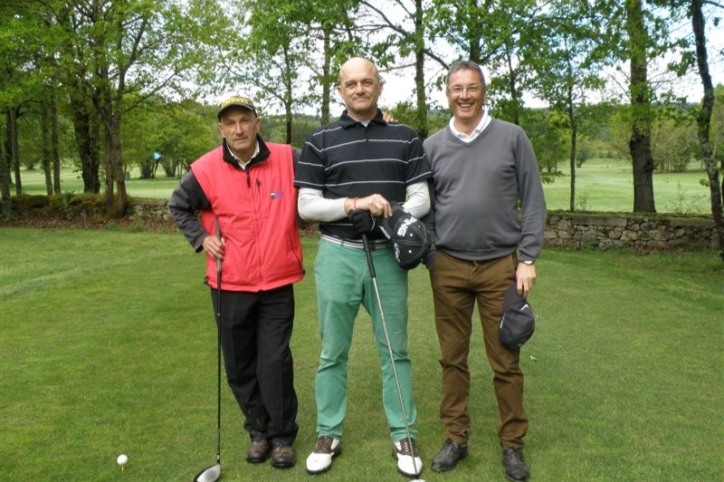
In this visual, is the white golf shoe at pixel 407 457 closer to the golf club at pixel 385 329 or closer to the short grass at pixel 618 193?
the golf club at pixel 385 329

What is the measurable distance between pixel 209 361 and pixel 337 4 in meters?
11.7

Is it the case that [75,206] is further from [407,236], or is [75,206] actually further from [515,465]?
[515,465]

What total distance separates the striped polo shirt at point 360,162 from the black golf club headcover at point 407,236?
21cm

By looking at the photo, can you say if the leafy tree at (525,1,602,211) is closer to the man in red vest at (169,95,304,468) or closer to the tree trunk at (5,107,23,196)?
the man in red vest at (169,95,304,468)

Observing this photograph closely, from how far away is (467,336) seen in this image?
12.1ft

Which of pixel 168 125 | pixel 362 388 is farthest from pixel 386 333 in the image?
pixel 168 125

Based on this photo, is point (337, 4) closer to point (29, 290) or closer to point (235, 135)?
point (29, 290)

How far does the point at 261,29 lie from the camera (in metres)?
15.5

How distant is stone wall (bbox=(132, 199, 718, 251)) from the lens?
14.0m

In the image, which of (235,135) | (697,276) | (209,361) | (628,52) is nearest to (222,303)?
(235,135)

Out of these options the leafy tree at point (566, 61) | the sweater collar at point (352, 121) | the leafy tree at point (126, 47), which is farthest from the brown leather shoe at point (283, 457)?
the leafy tree at point (126, 47)

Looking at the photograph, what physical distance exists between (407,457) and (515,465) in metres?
0.57

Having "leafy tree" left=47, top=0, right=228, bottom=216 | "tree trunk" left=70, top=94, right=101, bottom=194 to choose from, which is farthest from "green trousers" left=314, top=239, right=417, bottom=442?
"tree trunk" left=70, top=94, right=101, bottom=194

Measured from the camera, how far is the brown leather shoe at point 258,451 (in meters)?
3.70
